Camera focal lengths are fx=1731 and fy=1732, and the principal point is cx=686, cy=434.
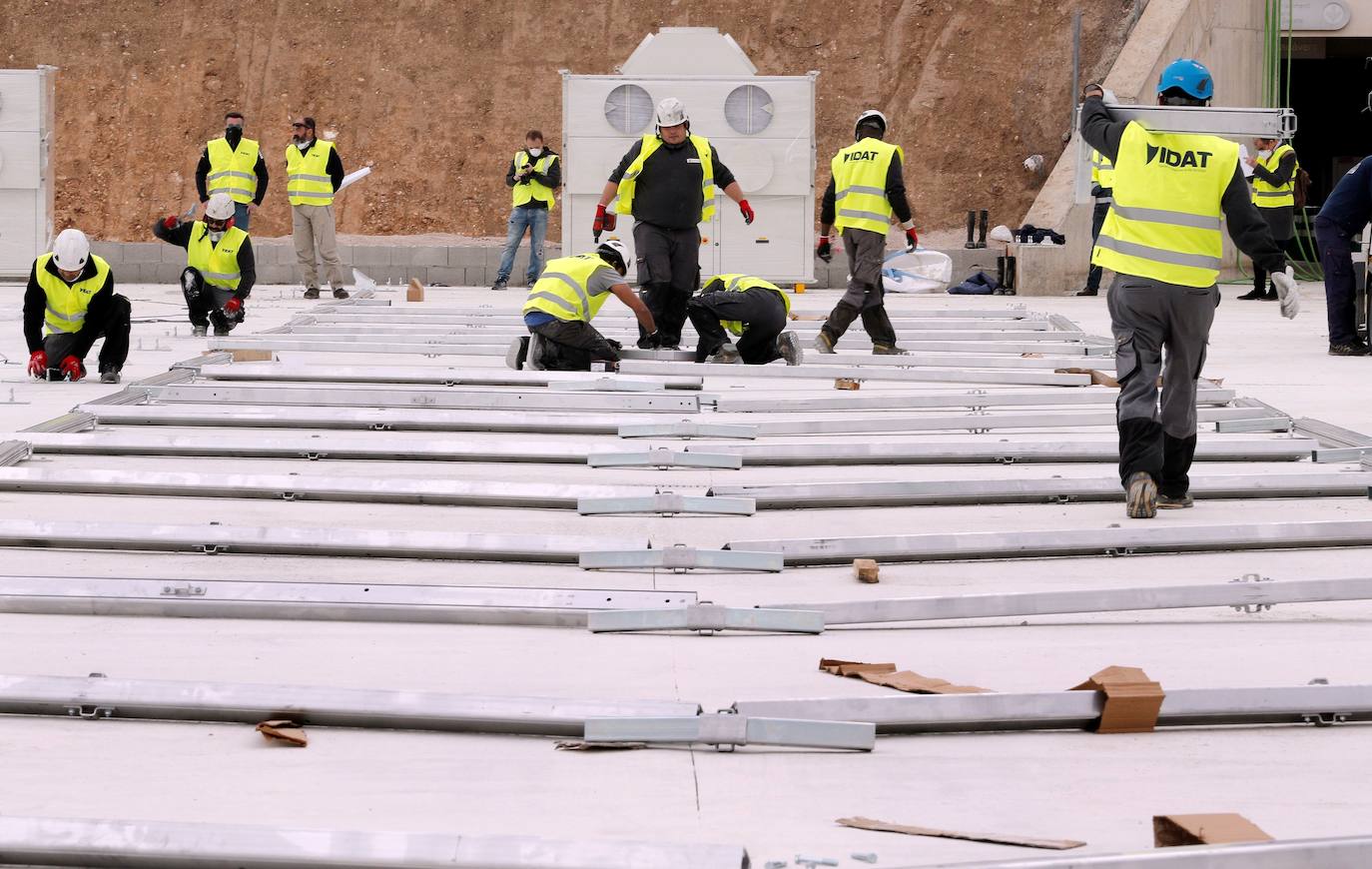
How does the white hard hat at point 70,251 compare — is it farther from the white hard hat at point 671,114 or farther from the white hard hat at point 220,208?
the white hard hat at point 671,114

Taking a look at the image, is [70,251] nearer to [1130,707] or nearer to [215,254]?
[215,254]

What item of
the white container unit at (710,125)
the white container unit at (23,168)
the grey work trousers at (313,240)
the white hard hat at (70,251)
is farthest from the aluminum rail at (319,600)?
the white container unit at (23,168)

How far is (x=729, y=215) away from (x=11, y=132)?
30.2 ft

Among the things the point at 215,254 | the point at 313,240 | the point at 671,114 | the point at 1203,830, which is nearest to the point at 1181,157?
the point at 1203,830

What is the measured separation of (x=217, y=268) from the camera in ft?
46.8

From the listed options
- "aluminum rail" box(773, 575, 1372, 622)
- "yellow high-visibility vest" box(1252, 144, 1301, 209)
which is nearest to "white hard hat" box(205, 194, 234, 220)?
"aluminum rail" box(773, 575, 1372, 622)

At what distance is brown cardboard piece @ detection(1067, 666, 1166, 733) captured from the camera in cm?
411

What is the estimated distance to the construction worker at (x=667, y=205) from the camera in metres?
12.5

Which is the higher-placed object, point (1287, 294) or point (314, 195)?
point (314, 195)

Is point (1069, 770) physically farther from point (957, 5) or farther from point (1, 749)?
point (957, 5)

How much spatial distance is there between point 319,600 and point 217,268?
9549 mm

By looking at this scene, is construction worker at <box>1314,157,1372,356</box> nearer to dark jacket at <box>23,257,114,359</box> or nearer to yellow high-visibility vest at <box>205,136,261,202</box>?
dark jacket at <box>23,257,114,359</box>

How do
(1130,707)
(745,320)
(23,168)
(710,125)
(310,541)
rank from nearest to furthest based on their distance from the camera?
(1130,707)
(310,541)
(745,320)
(710,125)
(23,168)

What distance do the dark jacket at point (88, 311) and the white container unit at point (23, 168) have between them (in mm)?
11626
